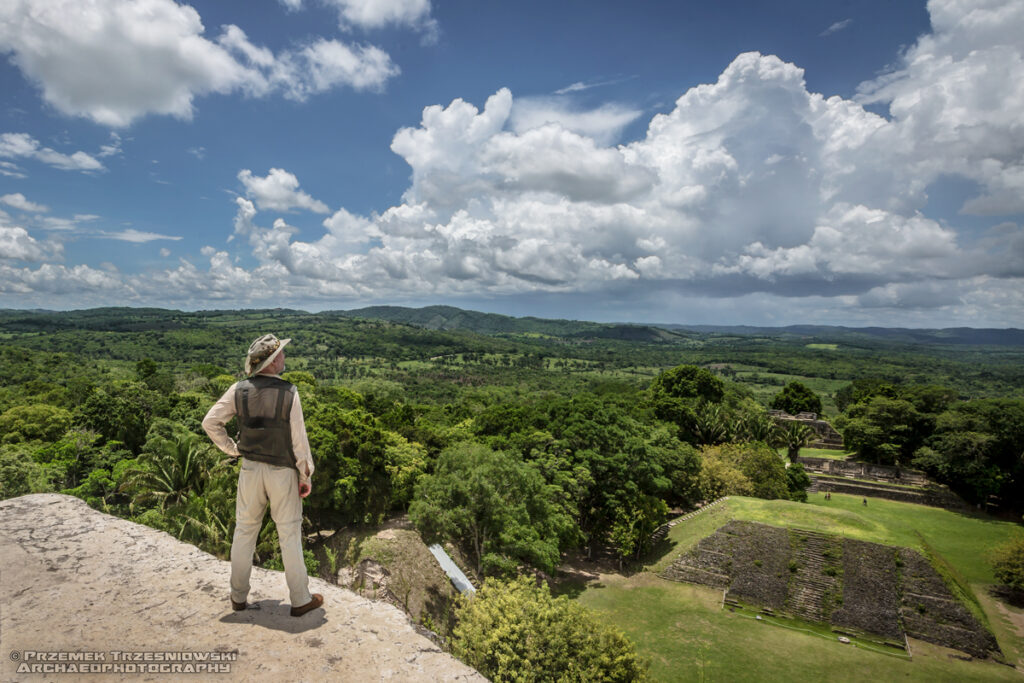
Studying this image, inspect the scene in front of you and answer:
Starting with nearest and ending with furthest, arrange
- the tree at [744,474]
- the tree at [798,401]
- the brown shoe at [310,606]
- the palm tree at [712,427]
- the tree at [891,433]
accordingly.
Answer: the brown shoe at [310,606]
the tree at [744,474]
the palm tree at [712,427]
the tree at [891,433]
the tree at [798,401]

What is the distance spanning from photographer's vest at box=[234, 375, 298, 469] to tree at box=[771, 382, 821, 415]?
68.3 m

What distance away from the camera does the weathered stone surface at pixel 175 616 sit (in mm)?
4152

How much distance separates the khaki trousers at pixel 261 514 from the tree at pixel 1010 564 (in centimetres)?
3165

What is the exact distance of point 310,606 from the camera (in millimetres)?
5000

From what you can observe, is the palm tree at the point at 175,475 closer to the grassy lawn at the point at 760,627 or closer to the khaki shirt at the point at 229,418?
the khaki shirt at the point at 229,418

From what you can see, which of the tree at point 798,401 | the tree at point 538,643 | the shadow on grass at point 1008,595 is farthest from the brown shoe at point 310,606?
the tree at point 798,401

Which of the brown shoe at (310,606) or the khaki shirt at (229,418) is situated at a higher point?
the khaki shirt at (229,418)

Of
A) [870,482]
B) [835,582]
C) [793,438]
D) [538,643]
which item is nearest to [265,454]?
[538,643]

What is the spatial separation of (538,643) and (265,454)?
892cm

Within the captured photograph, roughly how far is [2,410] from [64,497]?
38.1 meters

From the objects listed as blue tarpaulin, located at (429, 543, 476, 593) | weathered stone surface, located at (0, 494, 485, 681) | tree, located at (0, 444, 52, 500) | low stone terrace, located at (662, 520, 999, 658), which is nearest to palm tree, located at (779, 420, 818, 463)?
low stone terrace, located at (662, 520, 999, 658)

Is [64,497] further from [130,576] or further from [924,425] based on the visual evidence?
[924,425]

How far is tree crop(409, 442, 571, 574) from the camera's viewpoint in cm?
1748

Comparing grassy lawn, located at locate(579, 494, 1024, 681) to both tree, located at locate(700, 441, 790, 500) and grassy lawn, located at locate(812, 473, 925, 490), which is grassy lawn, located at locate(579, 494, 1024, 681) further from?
grassy lawn, located at locate(812, 473, 925, 490)
